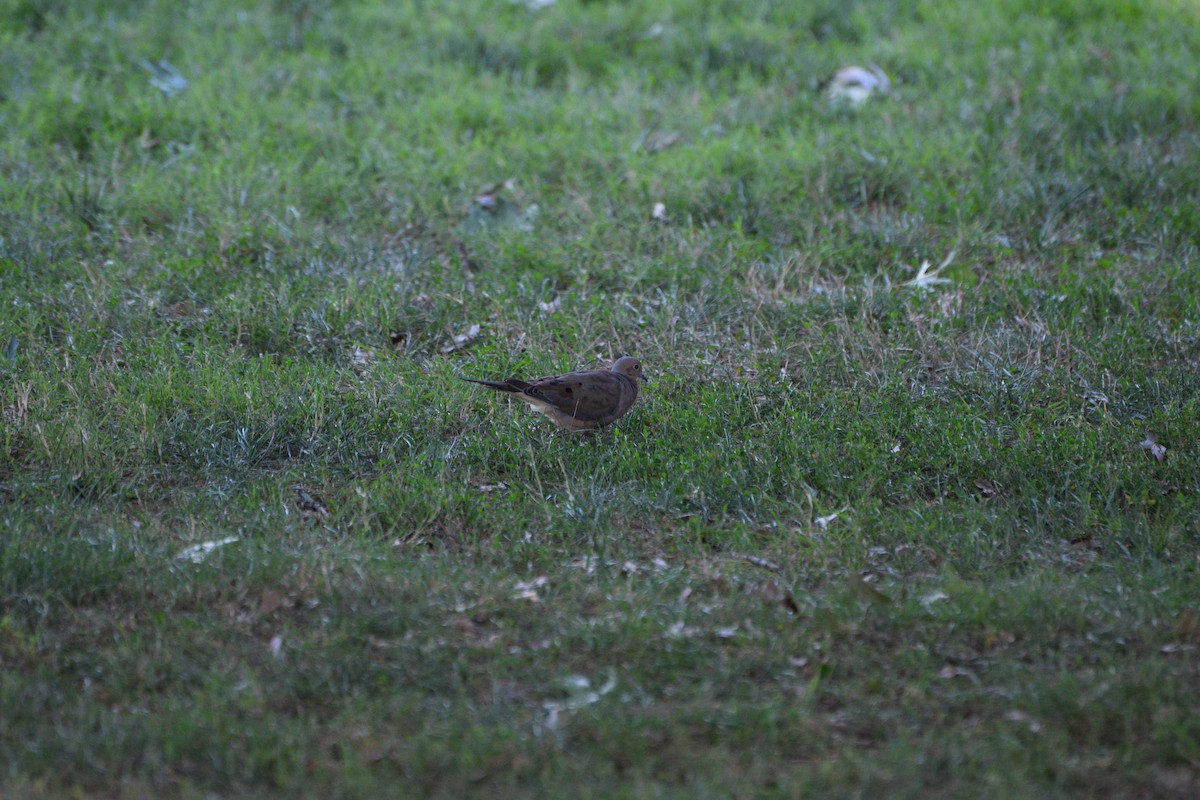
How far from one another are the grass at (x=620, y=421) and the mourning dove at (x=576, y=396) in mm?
193

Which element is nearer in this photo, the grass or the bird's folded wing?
the grass

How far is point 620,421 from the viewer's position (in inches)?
237

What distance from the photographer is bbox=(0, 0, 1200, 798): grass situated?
3.79 metres

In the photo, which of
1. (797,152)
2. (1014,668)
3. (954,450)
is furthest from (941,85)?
(1014,668)

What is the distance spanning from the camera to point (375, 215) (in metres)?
8.04

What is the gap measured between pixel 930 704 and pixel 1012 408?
8.39 feet

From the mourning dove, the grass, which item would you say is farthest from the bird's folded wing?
the grass

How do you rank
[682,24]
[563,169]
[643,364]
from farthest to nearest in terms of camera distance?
[682,24]
[563,169]
[643,364]

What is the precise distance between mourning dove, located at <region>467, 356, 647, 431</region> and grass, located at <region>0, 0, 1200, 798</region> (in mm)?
193

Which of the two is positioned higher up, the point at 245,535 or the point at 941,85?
the point at 941,85

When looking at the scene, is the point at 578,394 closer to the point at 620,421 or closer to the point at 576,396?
the point at 576,396

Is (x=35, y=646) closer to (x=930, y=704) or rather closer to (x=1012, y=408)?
(x=930, y=704)

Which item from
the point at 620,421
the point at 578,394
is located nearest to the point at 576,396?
the point at 578,394

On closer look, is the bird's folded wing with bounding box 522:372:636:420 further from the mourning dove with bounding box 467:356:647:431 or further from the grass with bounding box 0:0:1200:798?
the grass with bounding box 0:0:1200:798
